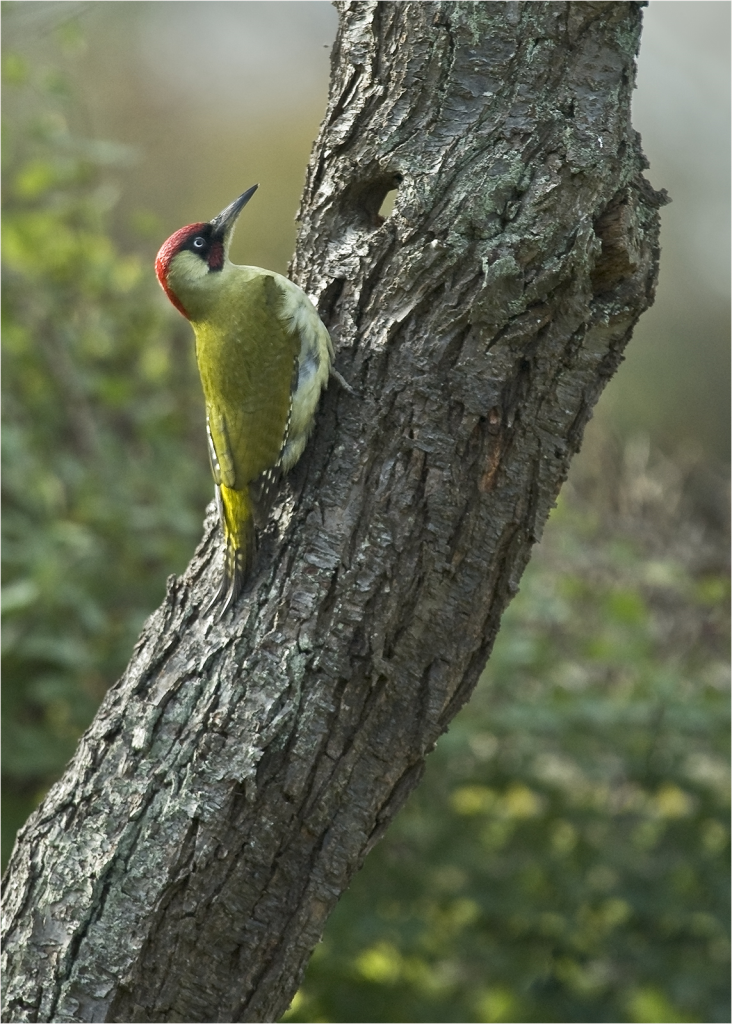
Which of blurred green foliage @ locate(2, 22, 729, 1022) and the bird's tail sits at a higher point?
blurred green foliage @ locate(2, 22, 729, 1022)

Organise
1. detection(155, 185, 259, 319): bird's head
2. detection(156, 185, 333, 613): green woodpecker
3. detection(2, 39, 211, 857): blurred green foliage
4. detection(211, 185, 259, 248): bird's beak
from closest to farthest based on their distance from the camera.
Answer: detection(156, 185, 333, 613): green woodpecker, detection(155, 185, 259, 319): bird's head, detection(211, 185, 259, 248): bird's beak, detection(2, 39, 211, 857): blurred green foliage

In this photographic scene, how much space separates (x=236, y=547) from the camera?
9.20ft

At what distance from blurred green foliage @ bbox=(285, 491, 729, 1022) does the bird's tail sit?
194 cm

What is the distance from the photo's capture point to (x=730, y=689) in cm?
520

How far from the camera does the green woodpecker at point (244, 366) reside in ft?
9.51

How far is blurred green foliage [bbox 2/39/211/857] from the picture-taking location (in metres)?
4.45

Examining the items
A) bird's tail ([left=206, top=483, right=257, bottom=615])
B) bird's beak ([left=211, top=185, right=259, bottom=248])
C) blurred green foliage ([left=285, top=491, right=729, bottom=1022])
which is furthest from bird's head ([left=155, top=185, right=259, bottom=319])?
blurred green foliage ([left=285, top=491, right=729, bottom=1022])

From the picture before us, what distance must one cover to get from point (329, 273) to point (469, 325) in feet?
1.72

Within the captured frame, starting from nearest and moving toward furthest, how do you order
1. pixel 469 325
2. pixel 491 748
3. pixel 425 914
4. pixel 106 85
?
pixel 469 325, pixel 425 914, pixel 491 748, pixel 106 85

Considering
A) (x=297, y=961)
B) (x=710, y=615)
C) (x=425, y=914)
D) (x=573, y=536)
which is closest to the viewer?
(x=297, y=961)

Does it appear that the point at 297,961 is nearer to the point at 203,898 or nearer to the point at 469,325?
the point at 203,898

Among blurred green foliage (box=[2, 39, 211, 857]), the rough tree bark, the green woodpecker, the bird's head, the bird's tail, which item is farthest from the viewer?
blurred green foliage (box=[2, 39, 211, 857])

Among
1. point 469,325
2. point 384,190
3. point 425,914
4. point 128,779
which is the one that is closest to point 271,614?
point 128,779

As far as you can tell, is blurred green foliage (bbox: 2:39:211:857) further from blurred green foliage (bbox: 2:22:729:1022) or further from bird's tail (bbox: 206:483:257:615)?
bird's tail (bbox: 206:483:257:615)
